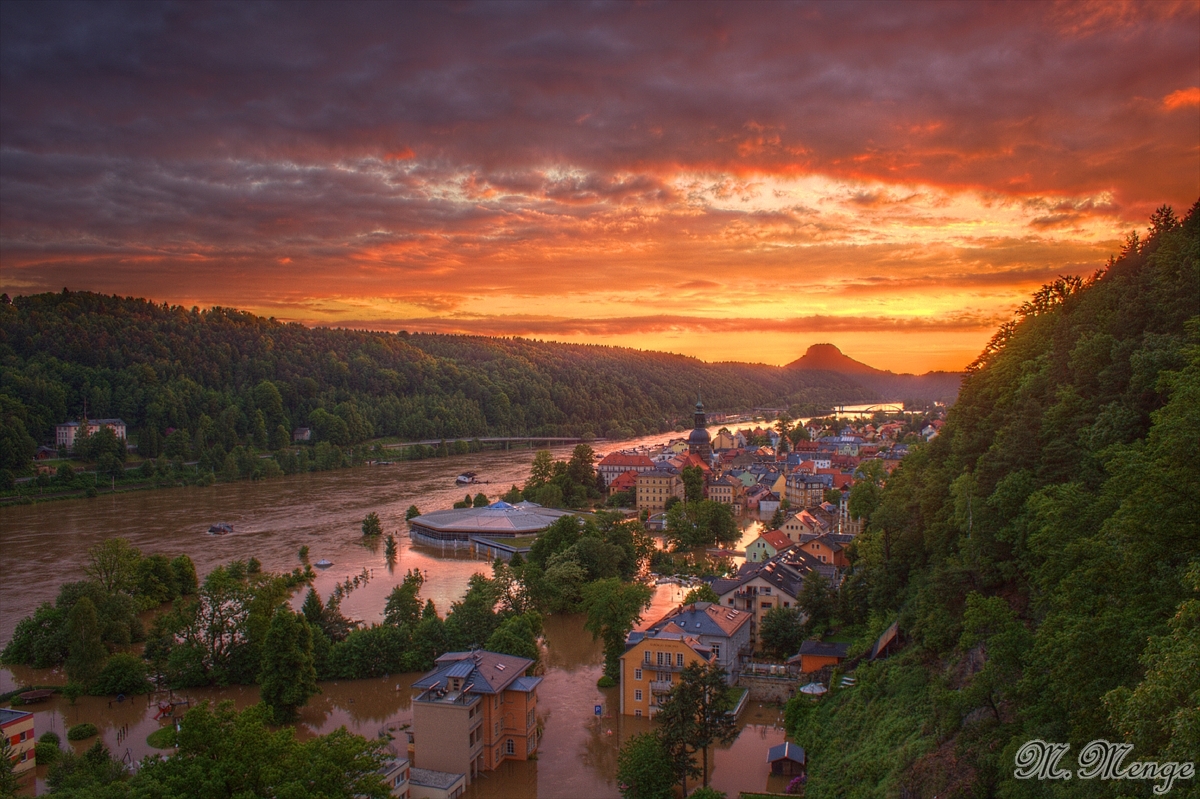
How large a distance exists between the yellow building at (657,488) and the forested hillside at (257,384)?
31891 millimetres

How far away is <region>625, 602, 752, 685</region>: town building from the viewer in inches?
659

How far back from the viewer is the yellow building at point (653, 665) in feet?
50.8

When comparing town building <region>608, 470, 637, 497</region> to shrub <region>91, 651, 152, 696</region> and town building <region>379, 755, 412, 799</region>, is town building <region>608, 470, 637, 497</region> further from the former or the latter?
town building <region>379, 755, 412, 799</region>

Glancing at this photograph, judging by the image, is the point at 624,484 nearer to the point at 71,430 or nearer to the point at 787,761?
the point at 787,761

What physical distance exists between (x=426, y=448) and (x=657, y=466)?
29.0m

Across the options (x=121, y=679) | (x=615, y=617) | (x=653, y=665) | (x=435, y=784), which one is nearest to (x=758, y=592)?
(x=615, y=617)

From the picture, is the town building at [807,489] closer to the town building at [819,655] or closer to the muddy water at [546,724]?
the muddy water at [546,724]

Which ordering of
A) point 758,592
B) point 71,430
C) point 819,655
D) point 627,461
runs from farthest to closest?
point 71,430
point 627,461
point 758,592
point 819,655

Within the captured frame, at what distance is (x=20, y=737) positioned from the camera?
45.6 ft

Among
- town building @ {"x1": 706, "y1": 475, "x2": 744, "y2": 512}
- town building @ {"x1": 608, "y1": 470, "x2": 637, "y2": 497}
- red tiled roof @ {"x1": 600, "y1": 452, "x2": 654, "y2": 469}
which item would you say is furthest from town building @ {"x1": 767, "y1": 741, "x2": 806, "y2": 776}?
red tiled roof @ {"x1": 600, "y1": 452, "x2": 654, "y2": 469}

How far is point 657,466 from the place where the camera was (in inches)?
1834

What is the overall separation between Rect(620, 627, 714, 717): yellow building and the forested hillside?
152 feet

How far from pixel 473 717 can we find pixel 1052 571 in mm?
9244

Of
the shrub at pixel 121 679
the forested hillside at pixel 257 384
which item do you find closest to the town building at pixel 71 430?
the forested hillside at pixel 257 384
